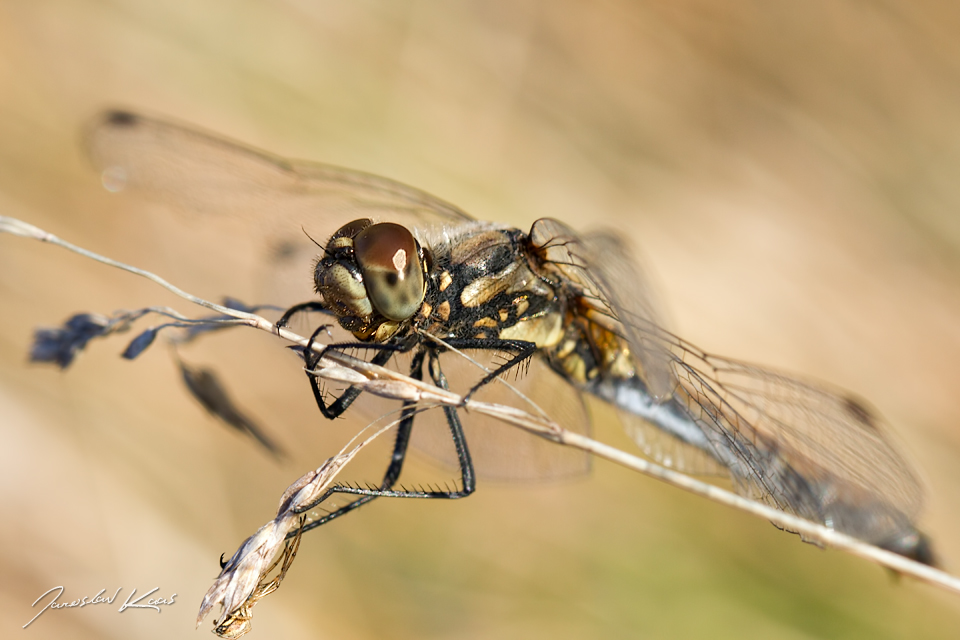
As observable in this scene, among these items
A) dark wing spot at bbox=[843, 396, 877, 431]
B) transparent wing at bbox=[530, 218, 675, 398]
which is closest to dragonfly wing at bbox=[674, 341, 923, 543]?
dark wing spot at bbox=[843, 396, 877, 431]

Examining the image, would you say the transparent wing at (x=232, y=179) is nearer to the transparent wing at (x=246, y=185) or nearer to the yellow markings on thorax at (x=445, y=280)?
the transparent wing at (x=246, y=185)

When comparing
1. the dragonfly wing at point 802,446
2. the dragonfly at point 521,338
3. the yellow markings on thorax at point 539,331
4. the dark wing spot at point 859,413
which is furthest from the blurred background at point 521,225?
the yellow markings on thorax at point 539,331

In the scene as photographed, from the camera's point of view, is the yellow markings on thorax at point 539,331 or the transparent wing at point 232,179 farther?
the transparent wing at point 232,179

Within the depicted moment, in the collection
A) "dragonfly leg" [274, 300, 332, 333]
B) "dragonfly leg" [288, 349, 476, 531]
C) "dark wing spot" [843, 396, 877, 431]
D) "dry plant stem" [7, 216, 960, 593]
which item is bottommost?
"dragonfly leg" [288, 349, 476, 531]

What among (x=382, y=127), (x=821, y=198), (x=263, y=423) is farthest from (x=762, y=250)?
(x=263, y=423)

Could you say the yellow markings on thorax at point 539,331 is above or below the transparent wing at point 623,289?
below

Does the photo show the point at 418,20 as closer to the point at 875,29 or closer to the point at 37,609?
the point at 875,29
